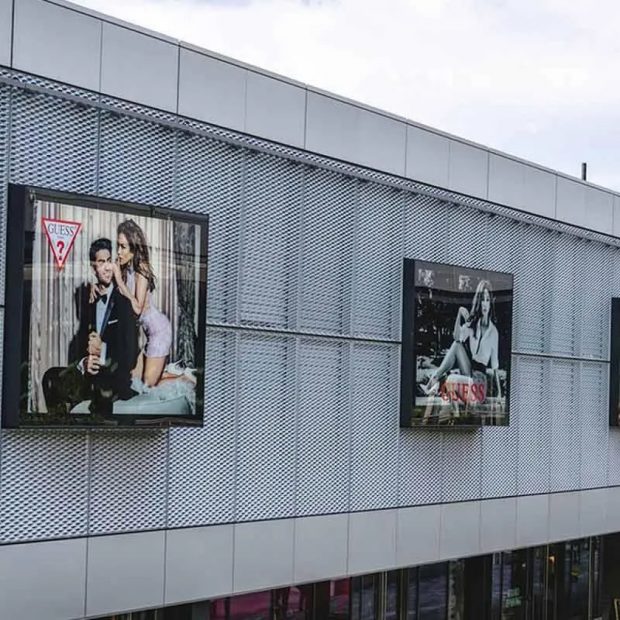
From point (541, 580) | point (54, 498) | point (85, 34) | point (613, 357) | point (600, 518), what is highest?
point (85, 34)

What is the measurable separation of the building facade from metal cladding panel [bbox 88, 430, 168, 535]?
0.09ft

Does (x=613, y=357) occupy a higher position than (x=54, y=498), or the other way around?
(x=613, y=357)

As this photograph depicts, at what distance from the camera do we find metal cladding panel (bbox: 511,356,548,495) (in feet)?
71.5

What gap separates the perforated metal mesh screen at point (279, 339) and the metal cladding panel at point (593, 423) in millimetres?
1385

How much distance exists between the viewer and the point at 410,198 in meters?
19.1

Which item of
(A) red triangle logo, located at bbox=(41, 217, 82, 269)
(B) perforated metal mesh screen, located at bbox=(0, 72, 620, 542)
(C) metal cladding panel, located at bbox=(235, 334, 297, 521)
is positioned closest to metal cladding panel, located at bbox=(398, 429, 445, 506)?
(B) perforated metal mesh screen, located at bbox=(0, 72, 620, 542)

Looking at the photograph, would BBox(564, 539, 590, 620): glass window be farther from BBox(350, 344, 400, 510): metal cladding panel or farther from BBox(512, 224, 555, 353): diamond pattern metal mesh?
BBox(350, 344, 400, 510): metal cladding panel

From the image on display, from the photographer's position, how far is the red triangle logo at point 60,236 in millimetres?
13258

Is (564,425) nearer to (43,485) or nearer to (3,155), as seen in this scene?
(43,485)

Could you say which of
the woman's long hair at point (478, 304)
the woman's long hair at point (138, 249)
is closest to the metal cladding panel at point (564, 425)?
the woman's long hair at point (478, 304)

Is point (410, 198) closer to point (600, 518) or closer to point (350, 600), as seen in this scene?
point (350, 600)

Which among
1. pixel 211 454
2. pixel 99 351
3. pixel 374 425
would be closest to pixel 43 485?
pixel 99 351

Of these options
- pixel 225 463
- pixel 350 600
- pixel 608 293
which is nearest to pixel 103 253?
pixel 225 463

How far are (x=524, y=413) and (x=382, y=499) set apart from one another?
454cm
